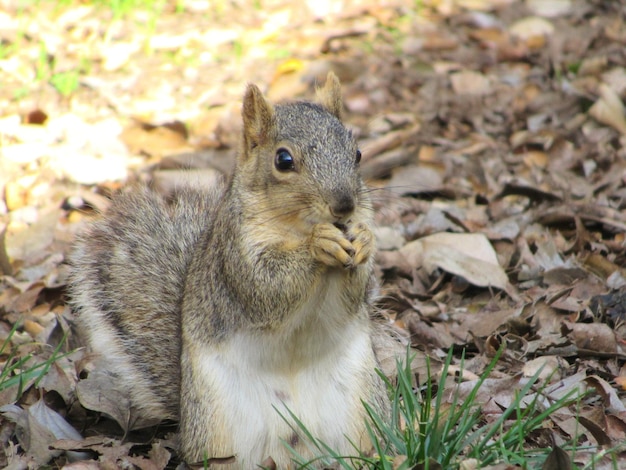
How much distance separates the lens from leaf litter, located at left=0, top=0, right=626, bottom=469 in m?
3.03

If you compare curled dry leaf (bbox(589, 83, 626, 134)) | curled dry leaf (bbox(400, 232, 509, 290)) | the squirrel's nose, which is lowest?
curled dry leaf (bbox(400, 232, 509, 290))

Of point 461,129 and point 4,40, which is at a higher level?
point 4,40

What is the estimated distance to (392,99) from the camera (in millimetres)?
5488

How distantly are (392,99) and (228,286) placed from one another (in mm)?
3015

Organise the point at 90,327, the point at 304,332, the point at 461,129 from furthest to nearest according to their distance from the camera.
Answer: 1. the point at 461,129
2. the point at 90,327
3. the point at 304,332

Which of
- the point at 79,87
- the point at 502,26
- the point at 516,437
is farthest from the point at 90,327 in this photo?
the point at 502,26

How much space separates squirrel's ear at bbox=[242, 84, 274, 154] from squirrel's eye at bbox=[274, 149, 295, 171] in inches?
5.4

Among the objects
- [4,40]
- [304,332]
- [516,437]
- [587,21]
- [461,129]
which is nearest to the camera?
[516,437]

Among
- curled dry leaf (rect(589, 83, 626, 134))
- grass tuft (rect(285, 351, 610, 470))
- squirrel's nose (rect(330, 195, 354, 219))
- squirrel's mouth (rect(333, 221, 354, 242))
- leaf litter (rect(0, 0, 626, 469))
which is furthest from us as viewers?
curled dry leaf (rect(589, 83, 626, 134))

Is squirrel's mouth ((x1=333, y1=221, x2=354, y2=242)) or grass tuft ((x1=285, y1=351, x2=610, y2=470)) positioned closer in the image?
grass tuft ((x1=285, y1=351, x2=610, y2=470))

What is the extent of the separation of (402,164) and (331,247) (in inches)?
91.0

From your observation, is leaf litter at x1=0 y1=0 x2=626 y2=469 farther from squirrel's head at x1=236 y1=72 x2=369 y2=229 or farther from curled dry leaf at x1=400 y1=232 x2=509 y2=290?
squirrel's head at x1=236 y1=72 x2=369 y2=229

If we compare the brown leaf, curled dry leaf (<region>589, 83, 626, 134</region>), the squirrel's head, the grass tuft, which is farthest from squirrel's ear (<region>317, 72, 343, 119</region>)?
curled dry leaf (<region>589, 83, 626, 134</region>)

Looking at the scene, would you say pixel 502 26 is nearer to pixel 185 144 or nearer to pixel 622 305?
pixel 185 144
